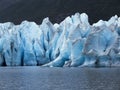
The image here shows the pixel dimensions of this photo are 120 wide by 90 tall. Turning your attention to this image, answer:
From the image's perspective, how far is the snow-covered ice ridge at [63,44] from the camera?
4844 centimetres

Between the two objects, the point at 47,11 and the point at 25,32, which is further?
the point at 47,11

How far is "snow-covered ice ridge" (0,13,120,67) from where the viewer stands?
48.4m

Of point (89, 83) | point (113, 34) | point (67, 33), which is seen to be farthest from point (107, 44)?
point (89, 83)

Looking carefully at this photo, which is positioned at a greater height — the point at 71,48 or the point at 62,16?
the point at 62,16

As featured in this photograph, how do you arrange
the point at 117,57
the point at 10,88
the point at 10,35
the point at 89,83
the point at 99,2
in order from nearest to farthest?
the point at 10,88
the point at 89,83
the point at 117,57
the point at 10,35
the point at 99,2

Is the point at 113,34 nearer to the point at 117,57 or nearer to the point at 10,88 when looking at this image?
the point at 117,57

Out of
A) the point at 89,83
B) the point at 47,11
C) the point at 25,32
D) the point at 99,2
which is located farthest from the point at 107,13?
the point at 89,83

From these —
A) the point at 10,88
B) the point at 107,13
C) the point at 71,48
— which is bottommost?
the point at 10,88

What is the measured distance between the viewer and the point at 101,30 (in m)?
49.3

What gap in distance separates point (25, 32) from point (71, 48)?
8.33 metres

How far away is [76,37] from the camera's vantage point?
51219 millimetres

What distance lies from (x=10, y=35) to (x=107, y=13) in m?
59.9

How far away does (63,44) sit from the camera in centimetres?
5197

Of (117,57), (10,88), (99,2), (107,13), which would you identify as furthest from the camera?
(99,2)
